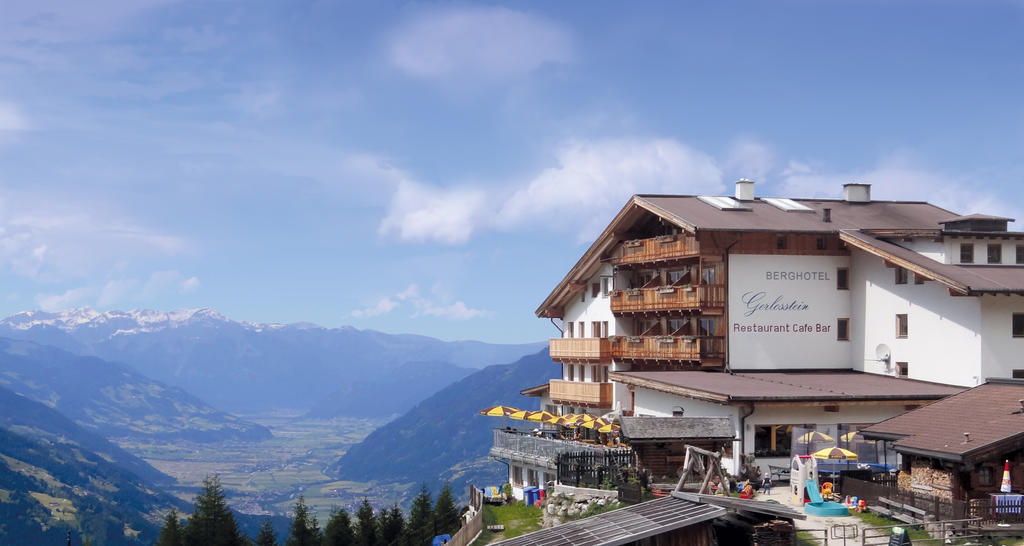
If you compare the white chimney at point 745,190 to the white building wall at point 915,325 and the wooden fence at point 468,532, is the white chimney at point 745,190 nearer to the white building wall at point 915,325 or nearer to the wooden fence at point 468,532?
the white building wall at point 915,325

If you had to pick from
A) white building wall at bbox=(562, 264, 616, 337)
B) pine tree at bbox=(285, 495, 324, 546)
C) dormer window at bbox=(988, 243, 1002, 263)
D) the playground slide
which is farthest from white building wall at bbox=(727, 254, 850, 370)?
pine tree at bbox=(285, 495, 324, 546)

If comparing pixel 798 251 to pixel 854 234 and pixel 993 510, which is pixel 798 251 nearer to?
pixel 854 234

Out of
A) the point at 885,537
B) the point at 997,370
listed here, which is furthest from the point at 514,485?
the point at 885,537

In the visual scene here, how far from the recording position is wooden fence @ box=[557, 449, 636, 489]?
38.6m

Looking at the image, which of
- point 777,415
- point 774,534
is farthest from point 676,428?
point 774,534

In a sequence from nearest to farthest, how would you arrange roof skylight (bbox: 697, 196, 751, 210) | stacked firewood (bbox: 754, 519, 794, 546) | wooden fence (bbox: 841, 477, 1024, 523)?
stacked firewood (bbox: 754, 519, 794, 546), wooden fence (bbox: 841, 477, 1024, 523), roof skylight (bbox: 697, 196, 751, 210)

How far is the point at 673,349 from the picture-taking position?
171 ft

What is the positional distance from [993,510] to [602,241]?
3352 centimetres

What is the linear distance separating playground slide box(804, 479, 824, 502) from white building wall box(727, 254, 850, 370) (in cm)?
1669

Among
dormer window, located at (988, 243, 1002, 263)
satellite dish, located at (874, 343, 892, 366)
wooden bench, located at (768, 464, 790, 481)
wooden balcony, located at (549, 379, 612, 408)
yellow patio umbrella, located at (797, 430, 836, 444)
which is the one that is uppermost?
dormer window, located at (988, 243, 1002, 263)

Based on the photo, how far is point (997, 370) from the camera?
41.9 metres

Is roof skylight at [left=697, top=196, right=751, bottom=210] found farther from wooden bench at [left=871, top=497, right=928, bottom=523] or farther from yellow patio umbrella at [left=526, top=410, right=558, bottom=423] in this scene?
wooden bench at [left=871, top=497, right=928, bottom=523]

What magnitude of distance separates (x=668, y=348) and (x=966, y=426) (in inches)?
825

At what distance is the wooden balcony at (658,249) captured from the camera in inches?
2001
